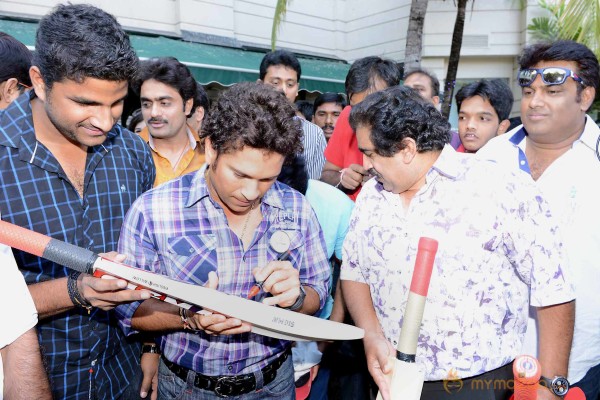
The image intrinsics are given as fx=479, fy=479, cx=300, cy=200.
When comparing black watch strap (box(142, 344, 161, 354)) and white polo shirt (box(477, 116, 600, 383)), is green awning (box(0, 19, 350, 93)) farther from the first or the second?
white polo shirt (box(477, 116, 600, 383))

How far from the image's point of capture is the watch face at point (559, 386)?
1.81m

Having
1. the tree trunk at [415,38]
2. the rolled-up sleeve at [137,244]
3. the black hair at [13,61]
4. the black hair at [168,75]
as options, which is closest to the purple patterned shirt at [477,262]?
the rolled-up sleeve at [137,244]

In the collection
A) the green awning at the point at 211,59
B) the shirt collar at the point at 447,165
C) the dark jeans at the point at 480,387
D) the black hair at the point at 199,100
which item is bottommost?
the dark jeans at the point at 480,387

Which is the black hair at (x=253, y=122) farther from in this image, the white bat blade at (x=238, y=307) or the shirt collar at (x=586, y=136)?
the shirt collar at (x=586, y=136)

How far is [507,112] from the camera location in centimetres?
399

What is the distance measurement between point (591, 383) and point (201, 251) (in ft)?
6.98

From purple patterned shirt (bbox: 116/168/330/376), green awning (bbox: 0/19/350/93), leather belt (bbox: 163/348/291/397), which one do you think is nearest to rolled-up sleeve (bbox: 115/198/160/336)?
purple patterned shirt (bbox: 116/168/330/376)

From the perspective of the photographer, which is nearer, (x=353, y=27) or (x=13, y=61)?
(x=13, y=61)

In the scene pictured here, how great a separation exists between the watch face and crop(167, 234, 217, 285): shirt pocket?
4.46 ft

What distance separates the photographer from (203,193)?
181 cm

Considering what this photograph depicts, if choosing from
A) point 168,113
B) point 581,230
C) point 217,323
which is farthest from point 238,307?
point 168,113

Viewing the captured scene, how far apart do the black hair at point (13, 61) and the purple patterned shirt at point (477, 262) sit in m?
2.13

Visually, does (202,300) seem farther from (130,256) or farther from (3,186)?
(3,186)

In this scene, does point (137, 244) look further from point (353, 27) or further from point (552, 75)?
point (353, 27)
